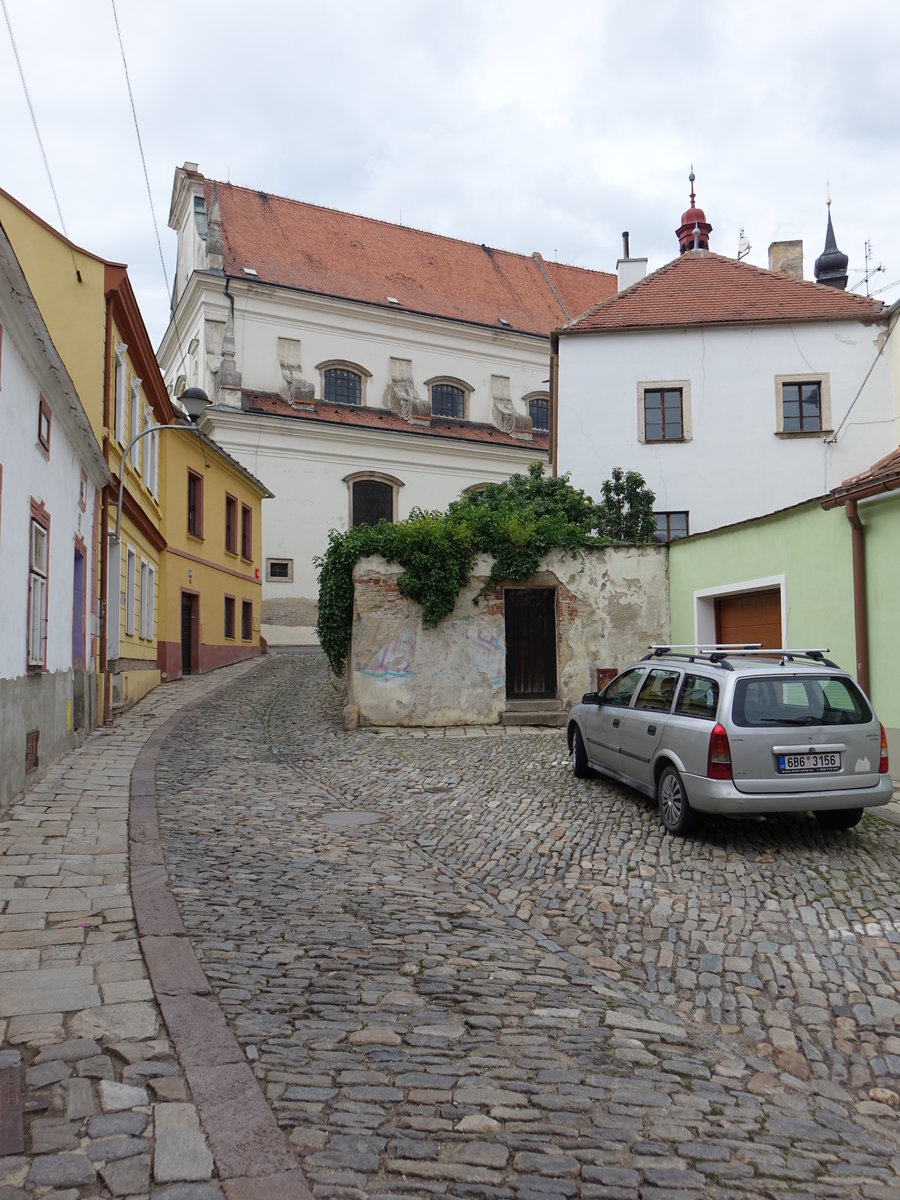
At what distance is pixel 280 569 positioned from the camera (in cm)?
3359

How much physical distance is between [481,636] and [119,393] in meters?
7.66

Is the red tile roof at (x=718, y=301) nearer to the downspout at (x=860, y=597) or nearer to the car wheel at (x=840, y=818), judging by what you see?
the downspout at (x=860, y=597)

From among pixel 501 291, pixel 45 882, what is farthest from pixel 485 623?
pixel 501 291

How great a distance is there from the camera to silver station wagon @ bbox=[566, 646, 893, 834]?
7.26m

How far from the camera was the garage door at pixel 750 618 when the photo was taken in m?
13.4

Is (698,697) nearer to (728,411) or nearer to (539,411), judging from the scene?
(728,411)

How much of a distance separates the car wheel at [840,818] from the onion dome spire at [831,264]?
35.2m

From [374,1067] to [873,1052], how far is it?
2.34 metres

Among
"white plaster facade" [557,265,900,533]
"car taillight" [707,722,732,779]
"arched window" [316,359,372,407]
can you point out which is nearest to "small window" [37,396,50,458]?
"car taillight" [707,722,732,779]

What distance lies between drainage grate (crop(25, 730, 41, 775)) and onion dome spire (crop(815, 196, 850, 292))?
37151 millimetres

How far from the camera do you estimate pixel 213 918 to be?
544 centimetres

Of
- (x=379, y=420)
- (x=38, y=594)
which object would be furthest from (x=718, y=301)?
(x=38, y=594)

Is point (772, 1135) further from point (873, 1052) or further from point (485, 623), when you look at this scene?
point (485, 623)

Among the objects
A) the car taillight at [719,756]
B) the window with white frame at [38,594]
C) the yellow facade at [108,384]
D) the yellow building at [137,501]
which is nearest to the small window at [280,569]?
the yellow building at [137,501]
